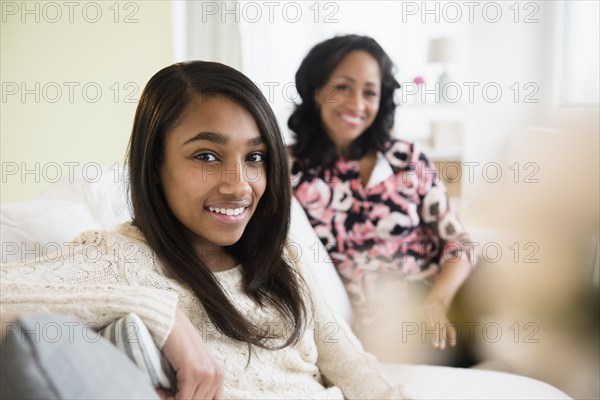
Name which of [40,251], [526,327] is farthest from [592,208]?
[40,251]

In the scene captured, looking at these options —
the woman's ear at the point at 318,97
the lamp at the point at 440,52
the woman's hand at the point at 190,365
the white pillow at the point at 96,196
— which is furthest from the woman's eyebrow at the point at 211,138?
the lamp at the point at 440,52

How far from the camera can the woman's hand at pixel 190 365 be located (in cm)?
77

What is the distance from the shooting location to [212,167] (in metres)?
1.00

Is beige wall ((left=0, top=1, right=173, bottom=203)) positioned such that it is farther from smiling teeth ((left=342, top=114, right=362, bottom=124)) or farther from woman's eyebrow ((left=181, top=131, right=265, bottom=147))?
smiling teeth ((left=342, top=114, right=362, bottom=124))

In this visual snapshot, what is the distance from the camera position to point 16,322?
1.96 ft

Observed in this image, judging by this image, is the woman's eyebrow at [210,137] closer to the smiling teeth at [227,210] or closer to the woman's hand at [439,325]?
the smiling teeth at [227,210]

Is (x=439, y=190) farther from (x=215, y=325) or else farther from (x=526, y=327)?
(x=215, y=325)

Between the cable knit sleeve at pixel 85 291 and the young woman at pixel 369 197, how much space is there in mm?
988

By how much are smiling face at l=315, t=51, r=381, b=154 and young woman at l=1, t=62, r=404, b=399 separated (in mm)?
830

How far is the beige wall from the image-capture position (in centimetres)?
184

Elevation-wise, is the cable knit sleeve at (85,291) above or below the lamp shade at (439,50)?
below

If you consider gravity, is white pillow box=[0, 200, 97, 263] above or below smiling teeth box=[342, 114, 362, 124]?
below

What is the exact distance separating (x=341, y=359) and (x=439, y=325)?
0.59m

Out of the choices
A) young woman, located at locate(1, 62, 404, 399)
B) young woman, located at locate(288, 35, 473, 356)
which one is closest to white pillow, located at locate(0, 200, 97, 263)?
young woman, located at locate(1, 62, 404, 399)
